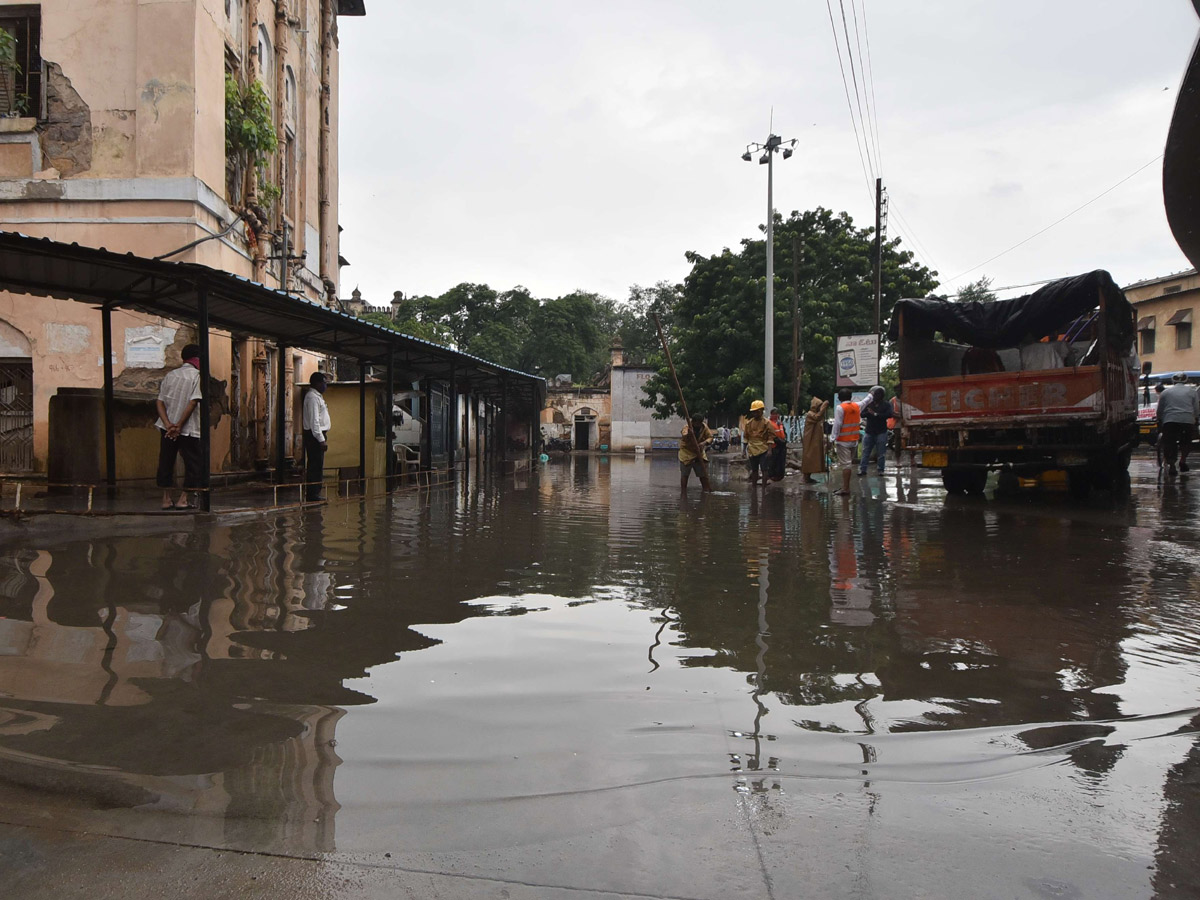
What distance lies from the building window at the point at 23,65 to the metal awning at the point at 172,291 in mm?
5317

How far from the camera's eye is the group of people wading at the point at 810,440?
529 inches

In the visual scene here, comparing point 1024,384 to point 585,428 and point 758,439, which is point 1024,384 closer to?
point 758,439

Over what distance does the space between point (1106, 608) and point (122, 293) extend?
32.9 ft

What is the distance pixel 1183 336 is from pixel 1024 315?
31.1 metres

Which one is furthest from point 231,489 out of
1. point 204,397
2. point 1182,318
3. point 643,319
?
point 643,319

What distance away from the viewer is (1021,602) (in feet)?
16.4

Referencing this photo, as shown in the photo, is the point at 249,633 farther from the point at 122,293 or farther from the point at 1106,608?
the point at 122,293

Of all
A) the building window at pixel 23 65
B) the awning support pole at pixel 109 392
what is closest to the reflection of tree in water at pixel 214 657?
the awning support pole at pixel 109 392

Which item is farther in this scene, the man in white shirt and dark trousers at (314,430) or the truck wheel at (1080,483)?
the truck wheel at (1080,483)

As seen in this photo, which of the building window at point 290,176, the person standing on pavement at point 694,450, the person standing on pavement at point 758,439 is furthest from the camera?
the building window at point 290,176

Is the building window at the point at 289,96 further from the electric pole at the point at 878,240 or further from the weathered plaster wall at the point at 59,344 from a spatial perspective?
the electric pole at the point at 878,240

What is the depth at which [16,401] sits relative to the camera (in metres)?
13.4

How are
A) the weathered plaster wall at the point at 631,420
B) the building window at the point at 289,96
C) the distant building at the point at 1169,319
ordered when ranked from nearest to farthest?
the building window at the point at 289,96 < the distant building at the point at 1169,319 < the weathered plaster wall at the point at 631,420

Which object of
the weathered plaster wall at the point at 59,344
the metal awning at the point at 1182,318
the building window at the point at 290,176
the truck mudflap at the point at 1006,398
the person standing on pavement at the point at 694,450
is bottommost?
the person standing on pavement at the point at 694,450
